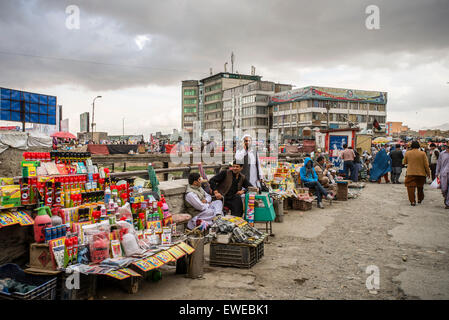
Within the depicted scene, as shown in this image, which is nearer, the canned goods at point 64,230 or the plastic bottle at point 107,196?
the canned goods at point 64,230

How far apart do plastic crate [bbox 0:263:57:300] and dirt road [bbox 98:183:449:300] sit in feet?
Answer: 2.25

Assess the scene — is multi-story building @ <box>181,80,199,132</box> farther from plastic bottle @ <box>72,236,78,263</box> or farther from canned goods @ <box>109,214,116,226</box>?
plastic bottle @ <box>72,236,78,263</box>

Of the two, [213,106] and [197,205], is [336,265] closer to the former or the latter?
[197,205]

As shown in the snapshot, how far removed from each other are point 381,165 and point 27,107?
16.4 metres

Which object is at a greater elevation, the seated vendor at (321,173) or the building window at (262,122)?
the building window at (262,122)

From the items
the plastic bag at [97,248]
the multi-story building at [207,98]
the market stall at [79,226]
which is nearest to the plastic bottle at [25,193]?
the market stall at [79,226]

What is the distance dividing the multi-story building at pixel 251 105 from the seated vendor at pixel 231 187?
238 feet

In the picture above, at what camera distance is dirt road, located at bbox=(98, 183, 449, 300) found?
4.38 m

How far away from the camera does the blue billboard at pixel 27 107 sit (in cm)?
1012

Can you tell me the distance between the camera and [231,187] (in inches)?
290

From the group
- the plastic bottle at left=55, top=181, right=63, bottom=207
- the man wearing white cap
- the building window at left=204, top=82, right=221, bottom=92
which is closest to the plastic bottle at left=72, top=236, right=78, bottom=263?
the plastic bottle at left=55, top=181, right=63, bottom=207

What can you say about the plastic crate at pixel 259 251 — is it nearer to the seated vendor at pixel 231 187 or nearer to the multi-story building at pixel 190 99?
the seated vendor at pixel 231 187
